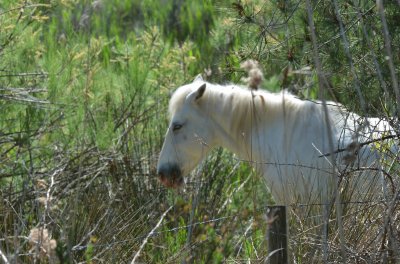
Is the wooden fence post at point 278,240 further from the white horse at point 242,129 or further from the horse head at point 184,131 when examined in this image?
the horse head at point 184,131

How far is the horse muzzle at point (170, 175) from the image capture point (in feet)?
20.6

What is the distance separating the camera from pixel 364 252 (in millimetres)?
3678

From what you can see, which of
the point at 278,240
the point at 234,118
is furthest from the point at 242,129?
the point at 278,240

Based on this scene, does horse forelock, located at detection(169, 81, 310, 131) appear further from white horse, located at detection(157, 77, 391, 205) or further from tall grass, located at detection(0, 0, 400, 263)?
tall grass, located at detection(0, 0, 400, 263)

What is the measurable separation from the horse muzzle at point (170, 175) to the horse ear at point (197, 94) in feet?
1.48

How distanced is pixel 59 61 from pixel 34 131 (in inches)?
22.5

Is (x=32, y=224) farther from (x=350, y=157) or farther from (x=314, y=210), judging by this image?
(x=350, y=157)

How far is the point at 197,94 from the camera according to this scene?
6410mm

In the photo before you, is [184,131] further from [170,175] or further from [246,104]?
[246,104]

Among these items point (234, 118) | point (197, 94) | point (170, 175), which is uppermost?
point (197, 94)

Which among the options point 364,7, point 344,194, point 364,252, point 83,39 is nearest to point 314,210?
point 344,194

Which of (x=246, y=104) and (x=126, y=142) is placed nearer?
(x=246, y=104)

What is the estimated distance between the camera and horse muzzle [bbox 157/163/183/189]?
6270 millimetres

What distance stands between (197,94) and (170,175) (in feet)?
1.82
